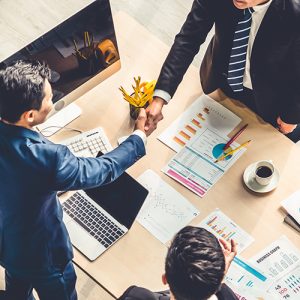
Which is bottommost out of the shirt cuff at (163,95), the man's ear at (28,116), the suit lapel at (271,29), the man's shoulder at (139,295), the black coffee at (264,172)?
the man's shoulder at (139,295)

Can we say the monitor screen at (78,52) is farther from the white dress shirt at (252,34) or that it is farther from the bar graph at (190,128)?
the bar graph at (190,128)

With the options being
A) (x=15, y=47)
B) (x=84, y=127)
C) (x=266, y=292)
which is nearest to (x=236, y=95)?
(x=84, y=127)

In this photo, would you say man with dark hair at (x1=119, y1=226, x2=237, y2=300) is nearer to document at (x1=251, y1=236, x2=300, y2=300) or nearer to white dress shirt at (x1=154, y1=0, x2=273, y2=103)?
document at (x1=251, y1=236, x2=300, y2=300)

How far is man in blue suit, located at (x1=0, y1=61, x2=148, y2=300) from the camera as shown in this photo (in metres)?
1.74

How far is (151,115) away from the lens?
2.22m

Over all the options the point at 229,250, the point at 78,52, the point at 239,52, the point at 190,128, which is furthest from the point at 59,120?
the point at 229,250

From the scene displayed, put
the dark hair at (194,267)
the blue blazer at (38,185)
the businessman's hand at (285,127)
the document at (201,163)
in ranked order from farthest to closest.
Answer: the businessman's hand at (285,127)
the document at (201,163)
the blue blazer at (38,185)
the dark hair at (194,267)

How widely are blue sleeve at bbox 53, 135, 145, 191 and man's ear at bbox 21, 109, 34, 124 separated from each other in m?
0.13

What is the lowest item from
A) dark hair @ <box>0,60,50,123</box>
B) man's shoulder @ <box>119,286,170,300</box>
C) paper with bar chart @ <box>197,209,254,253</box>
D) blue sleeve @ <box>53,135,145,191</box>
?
man's shoulder @ <box>119,286,170,300</box>

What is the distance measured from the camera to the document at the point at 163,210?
210cm

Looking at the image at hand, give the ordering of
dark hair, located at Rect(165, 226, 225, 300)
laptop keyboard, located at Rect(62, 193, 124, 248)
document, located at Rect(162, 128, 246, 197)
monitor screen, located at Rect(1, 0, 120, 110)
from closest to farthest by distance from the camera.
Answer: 1. dark hair, located at Rect(165, 226, 225, 300)
2. monitor screen, located at Rect(1, 0, 120, 110)
3. laptop keyboard, located at Rect(62, 193, 124, 248)
4. document, located at Rect(162, 128, 246, 197)

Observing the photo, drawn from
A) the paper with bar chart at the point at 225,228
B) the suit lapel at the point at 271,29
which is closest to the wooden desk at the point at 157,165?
the paper with bar chart at the point at 225,228

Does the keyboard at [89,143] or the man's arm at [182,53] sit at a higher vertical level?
the man's arm at [182,53]

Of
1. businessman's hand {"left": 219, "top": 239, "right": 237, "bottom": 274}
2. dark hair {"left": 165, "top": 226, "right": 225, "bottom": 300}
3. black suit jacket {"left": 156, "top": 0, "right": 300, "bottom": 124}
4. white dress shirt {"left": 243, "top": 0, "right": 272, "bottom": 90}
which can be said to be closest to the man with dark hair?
dark hair {"left": 165, "top": 226, "right": 225, "bottom": 300}
